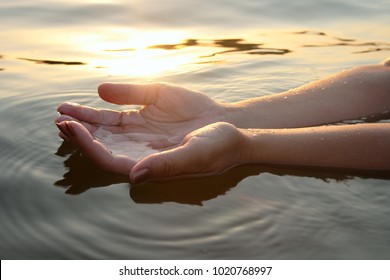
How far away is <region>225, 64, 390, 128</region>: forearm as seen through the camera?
9.73 feet

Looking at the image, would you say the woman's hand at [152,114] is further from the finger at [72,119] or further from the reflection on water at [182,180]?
the reflection on water at [182,180]

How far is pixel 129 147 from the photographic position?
8.27ft

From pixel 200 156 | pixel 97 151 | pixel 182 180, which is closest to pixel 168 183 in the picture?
pixel 182 180

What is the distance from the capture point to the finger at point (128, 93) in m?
2.73

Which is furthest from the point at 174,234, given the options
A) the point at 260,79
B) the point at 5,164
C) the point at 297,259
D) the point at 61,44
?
the point at 61,44

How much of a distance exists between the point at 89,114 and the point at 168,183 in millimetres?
657

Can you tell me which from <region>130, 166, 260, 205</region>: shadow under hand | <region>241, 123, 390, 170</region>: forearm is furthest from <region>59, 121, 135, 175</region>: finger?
<region>241, 123, 390, 170</region>: forearm

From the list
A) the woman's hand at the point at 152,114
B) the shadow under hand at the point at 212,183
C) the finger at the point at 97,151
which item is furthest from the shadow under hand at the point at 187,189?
the woman's hand at the point at 152,114

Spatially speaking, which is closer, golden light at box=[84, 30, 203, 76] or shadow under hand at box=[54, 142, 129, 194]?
shadow under hand at box=[54, 142, 129, 194]

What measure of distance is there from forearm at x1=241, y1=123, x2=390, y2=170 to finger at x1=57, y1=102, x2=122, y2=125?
0.66 meters

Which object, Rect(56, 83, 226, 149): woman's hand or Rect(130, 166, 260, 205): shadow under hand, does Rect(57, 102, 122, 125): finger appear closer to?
Rect(56, 83, 226, 149): woman's hand

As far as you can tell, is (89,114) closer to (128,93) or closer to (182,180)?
(128,93)

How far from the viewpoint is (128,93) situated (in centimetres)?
274

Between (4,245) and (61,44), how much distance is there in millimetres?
2962
